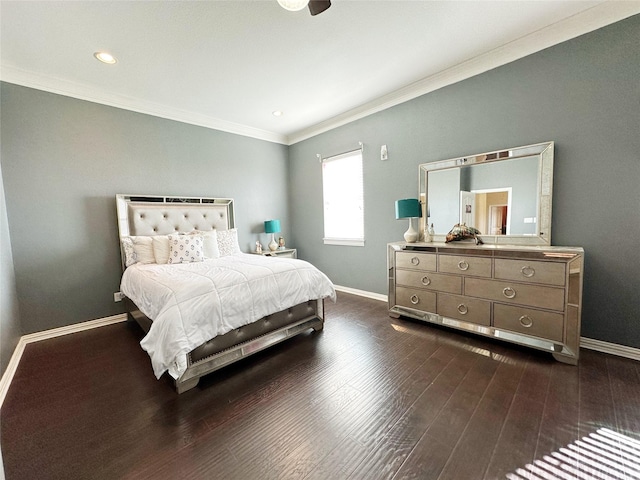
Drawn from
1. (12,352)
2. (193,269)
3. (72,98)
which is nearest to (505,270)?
(193,269)

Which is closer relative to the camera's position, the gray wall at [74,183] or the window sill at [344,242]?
the gray wall at [74,183]

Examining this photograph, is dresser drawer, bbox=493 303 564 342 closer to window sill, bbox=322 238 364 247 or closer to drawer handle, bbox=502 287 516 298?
drawer handle, bbox=502 287 516 298

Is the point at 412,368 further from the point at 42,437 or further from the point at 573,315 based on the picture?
the point at 42,437

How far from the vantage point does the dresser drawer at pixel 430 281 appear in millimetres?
2537

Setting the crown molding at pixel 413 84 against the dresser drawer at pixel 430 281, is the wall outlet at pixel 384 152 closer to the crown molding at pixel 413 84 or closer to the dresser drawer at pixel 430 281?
the crown molding at pixel 413 84

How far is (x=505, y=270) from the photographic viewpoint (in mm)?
2236

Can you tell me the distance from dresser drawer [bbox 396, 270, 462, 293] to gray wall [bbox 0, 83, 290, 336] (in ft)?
10.4

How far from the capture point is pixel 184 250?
9.76 ft

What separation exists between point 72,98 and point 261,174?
Result: 2454mm

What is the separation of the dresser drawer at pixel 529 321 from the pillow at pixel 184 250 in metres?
3.20

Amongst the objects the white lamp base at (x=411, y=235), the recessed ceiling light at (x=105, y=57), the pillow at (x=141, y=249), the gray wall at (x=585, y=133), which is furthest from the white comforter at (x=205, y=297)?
the gray wall at (x=585, y=133)

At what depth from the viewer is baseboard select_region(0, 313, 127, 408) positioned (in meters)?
1.89

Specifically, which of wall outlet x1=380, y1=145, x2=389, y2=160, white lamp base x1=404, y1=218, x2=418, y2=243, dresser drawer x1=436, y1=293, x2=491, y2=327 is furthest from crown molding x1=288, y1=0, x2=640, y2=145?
dresser drawer x1=436, y1=293, x2=491, y2=327

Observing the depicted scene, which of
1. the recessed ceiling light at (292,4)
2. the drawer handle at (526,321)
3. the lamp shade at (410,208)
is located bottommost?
the drawer handle at (526,321)
